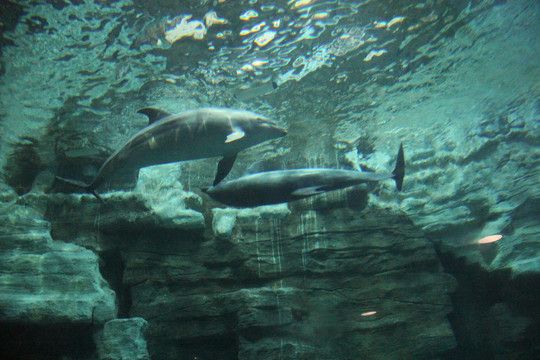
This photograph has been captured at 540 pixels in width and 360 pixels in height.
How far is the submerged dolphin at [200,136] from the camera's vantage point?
5.34 m

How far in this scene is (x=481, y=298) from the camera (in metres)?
11.6

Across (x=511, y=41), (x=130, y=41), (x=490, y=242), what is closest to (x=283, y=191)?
(x=130, y=41)

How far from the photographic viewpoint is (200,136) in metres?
5.39

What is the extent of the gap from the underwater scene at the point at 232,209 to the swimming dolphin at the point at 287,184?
0.46ft

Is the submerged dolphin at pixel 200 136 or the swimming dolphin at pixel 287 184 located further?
the submerged dolphin at pixel 200 136

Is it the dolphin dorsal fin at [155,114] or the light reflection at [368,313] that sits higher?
the dolphin dorsal fin at [155,114]

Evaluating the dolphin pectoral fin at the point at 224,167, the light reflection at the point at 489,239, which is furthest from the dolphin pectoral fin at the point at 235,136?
the light reflection at the point at 489,239

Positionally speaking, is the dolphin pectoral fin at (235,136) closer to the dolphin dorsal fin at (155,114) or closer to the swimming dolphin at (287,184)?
the swimming dolphin at (287,184)

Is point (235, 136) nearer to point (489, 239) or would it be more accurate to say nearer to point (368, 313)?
point (368, 313)

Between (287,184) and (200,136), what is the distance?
5.25 ft

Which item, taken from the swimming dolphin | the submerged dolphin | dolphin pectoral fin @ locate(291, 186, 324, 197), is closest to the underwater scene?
the submerged dolphin

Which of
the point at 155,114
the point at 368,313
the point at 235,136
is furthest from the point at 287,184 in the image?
the point at 368,313

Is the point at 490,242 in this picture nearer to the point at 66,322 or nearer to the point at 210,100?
the point at 210,100

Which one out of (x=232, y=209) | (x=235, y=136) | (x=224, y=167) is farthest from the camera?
(x=232, y=209)
